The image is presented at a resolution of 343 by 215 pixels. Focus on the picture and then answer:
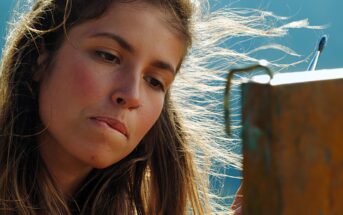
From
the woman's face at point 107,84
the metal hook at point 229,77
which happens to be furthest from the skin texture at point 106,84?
the metal hook at point 229,77

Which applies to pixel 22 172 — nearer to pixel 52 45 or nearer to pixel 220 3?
pixel 52 45

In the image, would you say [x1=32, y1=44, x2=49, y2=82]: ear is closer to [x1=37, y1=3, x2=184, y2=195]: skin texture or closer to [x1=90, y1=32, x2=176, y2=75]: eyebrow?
[x1=37, y1=3, x2=184, y2=195]: skin texture

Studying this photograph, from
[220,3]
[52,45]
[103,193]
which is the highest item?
[220,3]

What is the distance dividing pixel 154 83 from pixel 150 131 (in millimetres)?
304

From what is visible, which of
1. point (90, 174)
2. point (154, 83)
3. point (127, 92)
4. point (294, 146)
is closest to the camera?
Answer: point (294, 146)

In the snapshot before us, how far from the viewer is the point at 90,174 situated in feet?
4.69

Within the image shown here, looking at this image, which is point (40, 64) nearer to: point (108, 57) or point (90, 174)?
point (108, 57)

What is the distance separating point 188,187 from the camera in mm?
1577

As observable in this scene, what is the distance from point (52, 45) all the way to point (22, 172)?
29 cm

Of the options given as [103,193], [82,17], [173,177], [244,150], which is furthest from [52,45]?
[244,150]

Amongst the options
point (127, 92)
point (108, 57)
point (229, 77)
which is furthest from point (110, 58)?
point (229, 77)

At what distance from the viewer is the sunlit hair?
1278 mm

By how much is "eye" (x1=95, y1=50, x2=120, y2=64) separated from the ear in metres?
0.16

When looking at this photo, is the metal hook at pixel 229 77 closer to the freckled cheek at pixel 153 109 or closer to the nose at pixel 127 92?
the nose at pixel 127 92
